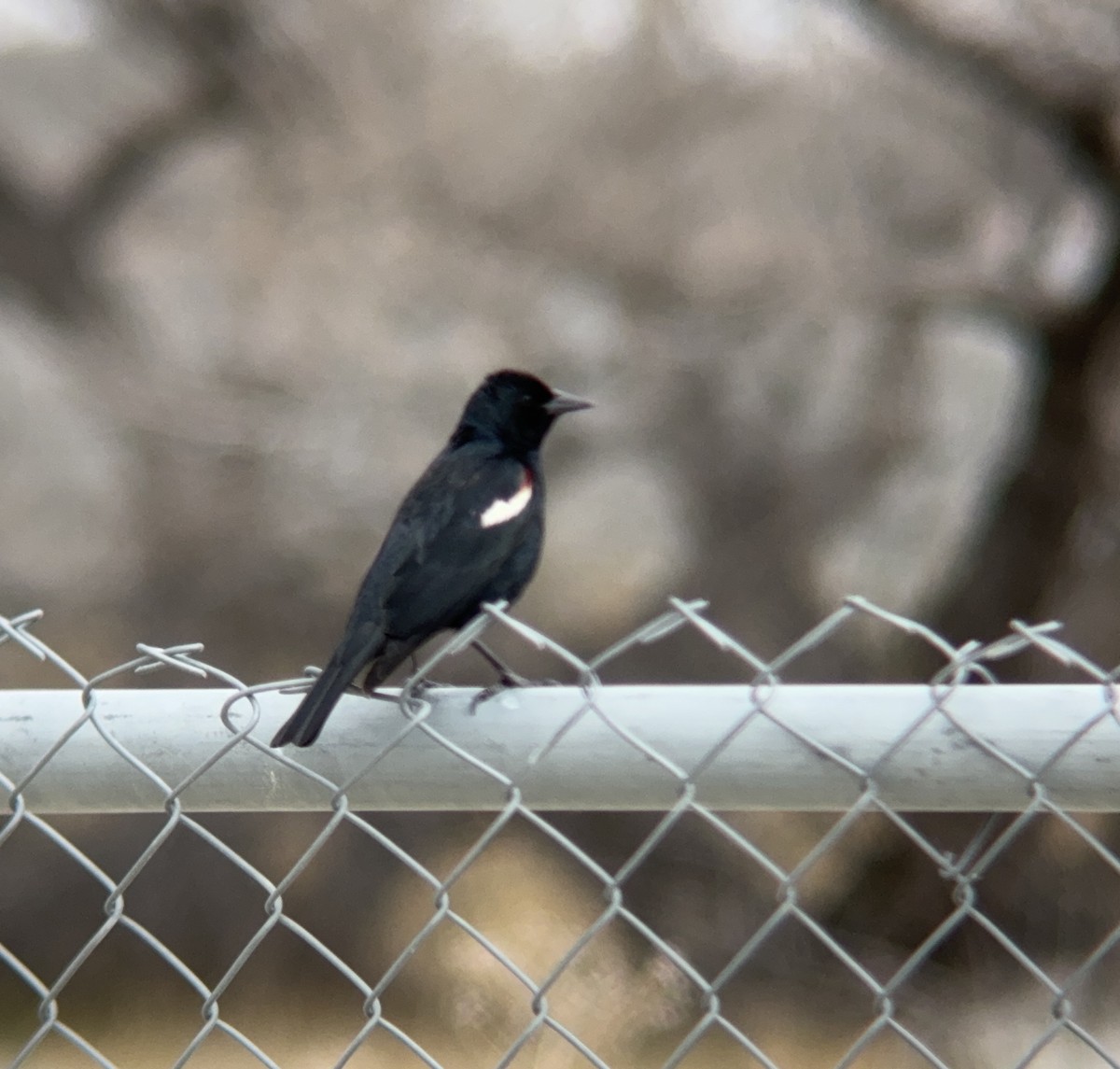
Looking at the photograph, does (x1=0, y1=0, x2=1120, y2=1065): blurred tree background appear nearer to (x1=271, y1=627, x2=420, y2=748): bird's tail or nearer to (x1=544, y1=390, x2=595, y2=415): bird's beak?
(x1=544, y1=390, x2=595, y2=415): bird's beak

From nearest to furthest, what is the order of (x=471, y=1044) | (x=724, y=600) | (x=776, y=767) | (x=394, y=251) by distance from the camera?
(x=776, y=767), (x=471, y=1044), (x=724, y=600), (x=394, y=251)

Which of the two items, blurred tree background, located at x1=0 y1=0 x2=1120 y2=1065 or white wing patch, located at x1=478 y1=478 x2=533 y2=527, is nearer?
white wing patch, located at x1=478 y1=478 x2=533 y2=527

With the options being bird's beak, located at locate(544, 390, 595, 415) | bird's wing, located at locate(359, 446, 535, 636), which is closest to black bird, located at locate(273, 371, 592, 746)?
bird's wing, located at locate(359, 446, 535, 636)

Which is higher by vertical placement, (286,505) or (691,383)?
(691,383)

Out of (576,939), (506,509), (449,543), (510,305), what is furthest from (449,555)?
(510,305)

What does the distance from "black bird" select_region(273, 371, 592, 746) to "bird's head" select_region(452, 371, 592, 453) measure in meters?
0.05

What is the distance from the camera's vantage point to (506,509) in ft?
7.11

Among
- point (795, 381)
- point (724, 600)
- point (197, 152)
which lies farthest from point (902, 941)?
point (197, 152)

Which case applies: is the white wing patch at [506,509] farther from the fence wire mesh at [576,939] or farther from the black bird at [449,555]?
the fence wire mesh at [576,939]

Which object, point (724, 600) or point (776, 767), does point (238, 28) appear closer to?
point (724, 600)

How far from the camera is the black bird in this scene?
181 centimetres

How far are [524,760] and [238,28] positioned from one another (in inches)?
168

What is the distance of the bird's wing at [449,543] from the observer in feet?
6.20

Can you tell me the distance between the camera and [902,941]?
3.93m
